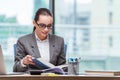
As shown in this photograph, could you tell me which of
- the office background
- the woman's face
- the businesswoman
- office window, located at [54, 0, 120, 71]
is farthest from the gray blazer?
office window, located at [54, 0, 120, 71]

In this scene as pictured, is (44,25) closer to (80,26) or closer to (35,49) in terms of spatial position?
(35,49)

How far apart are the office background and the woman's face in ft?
3.97

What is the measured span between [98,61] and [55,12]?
3.46 feet

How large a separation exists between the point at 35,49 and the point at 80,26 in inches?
66.5

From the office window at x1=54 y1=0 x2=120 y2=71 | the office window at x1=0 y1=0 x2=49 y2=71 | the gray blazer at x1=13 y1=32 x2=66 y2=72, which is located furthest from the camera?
the office window at x1=54 y1=0 x2=120 y2=71

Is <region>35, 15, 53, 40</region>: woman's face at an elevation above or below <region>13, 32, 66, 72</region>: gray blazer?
above

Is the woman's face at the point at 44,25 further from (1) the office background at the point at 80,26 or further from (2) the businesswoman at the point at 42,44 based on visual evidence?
(1) the office background at the point at 80,26

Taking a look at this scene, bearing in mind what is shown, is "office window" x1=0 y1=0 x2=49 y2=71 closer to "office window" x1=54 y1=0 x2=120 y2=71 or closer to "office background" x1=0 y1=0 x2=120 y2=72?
"office background" x1=0 y1=0 x2=120 y2=72

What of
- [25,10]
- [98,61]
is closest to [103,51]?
[98,61]

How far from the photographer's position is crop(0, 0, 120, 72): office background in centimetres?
407

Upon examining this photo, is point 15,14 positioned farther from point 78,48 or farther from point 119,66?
point 119,66

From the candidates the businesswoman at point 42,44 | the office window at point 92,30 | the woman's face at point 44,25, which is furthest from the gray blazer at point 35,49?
the office window at point 92,30

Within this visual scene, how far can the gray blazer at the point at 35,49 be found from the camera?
2.75 m

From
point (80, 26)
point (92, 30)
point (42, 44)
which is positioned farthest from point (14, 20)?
point (42, 44)
